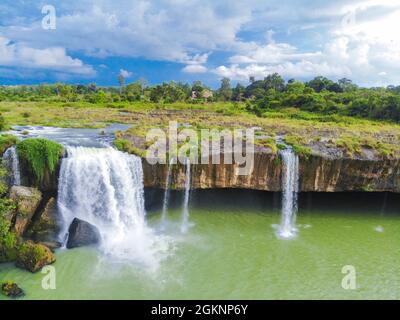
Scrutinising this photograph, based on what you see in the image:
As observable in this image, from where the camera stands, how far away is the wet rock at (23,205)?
52.2 feet

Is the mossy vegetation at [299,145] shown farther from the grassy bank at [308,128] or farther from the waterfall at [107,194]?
the waterfall at [107,194]

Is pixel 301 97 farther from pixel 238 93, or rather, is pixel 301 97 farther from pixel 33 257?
pixel 33 257

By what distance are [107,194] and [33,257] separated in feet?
16.2

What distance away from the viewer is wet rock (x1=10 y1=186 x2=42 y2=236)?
15924 millimetres

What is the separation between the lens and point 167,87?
6369 cm

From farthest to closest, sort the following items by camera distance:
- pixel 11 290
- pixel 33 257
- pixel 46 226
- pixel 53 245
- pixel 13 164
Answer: pixel 13 164 < pixel 46 226 < pixel 53 245 < pixel 33 257 < pixel 11 290

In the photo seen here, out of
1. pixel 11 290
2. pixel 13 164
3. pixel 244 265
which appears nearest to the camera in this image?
pixel 11 290

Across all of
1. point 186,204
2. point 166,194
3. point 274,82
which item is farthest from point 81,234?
point 274,82

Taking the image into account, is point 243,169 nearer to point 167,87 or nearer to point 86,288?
point 86,288

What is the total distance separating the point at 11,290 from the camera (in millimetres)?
13109

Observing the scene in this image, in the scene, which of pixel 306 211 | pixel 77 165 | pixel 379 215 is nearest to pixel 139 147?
pixel 77 165
